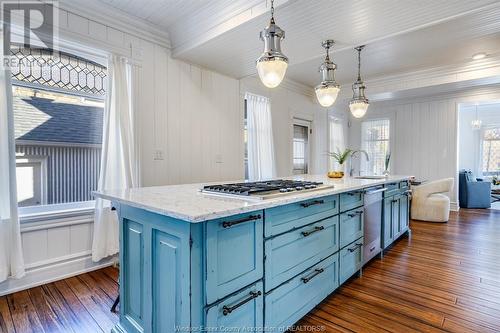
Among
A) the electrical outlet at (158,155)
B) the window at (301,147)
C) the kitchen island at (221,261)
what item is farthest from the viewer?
the window at (301,147)

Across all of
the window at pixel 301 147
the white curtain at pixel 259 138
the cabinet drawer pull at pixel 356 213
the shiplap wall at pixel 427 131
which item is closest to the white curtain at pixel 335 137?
the shiplap wall at pixel 427 131

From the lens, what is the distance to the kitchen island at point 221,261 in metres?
1.22

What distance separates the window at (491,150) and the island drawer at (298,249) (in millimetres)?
8337

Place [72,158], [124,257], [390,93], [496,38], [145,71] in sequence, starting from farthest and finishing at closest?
[390,93], [496,38], [145,71], [72,158], [124,257]

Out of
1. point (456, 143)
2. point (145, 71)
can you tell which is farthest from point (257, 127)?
point (456, 143)

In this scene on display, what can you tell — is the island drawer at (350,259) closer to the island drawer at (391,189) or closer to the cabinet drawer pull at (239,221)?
the island drawer at (391,189)

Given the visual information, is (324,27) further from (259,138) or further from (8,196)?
(8,196)

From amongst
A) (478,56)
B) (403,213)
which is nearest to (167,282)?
(403,213)

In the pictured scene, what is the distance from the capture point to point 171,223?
1.30 metres

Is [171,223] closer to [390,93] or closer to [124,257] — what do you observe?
[124,257]

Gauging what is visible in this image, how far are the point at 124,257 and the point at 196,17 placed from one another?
2.48 metres

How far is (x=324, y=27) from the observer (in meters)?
2.69

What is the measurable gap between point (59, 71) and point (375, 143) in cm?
677
